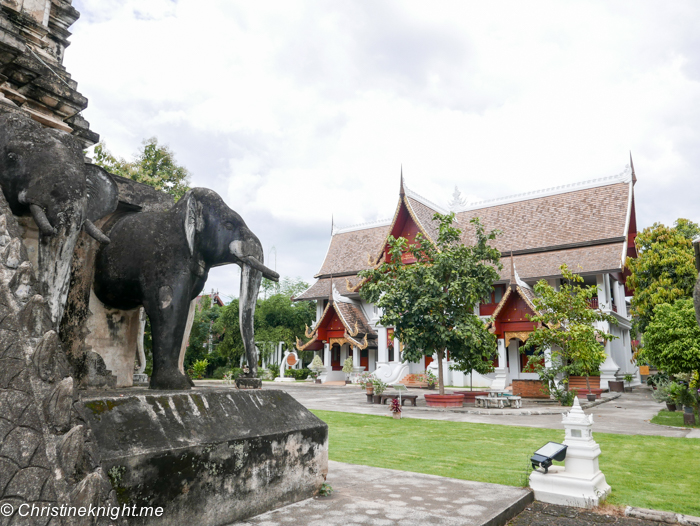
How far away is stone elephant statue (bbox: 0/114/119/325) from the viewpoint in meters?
2.27

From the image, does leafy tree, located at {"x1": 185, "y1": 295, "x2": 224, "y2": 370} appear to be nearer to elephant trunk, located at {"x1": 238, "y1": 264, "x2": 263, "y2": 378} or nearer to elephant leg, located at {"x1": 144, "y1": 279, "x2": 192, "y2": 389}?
elephant trunk, located at {"x1": 238, "y1": 264, "x2": 263, "y2": 378}

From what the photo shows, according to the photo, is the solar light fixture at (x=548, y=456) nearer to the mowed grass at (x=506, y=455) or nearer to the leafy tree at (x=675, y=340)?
the mowed grass at (x=506, y=455)

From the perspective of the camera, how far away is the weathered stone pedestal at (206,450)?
227 centimetres

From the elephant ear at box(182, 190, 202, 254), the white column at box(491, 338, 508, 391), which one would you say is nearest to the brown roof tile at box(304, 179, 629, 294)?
the white column at box(491, 338, 508, 391)

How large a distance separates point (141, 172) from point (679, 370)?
17155mm

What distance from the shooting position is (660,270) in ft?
55.4

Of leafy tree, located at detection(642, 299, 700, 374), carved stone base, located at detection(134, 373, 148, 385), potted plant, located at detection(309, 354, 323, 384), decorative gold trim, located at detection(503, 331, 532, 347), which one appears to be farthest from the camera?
potted plant, located at detection(309, 354, 323, 384)

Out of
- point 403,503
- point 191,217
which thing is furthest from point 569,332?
point 191,217

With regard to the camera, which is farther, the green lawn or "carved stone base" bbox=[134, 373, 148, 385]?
the green lawn

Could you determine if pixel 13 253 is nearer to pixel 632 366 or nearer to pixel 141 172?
pixel 141 172

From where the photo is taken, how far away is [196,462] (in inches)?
100.0

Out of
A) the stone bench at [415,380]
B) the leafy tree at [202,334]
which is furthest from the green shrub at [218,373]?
the stone bench at [415,380]

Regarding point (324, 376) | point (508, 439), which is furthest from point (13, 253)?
point (324, 376)

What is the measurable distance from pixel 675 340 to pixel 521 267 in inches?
496
